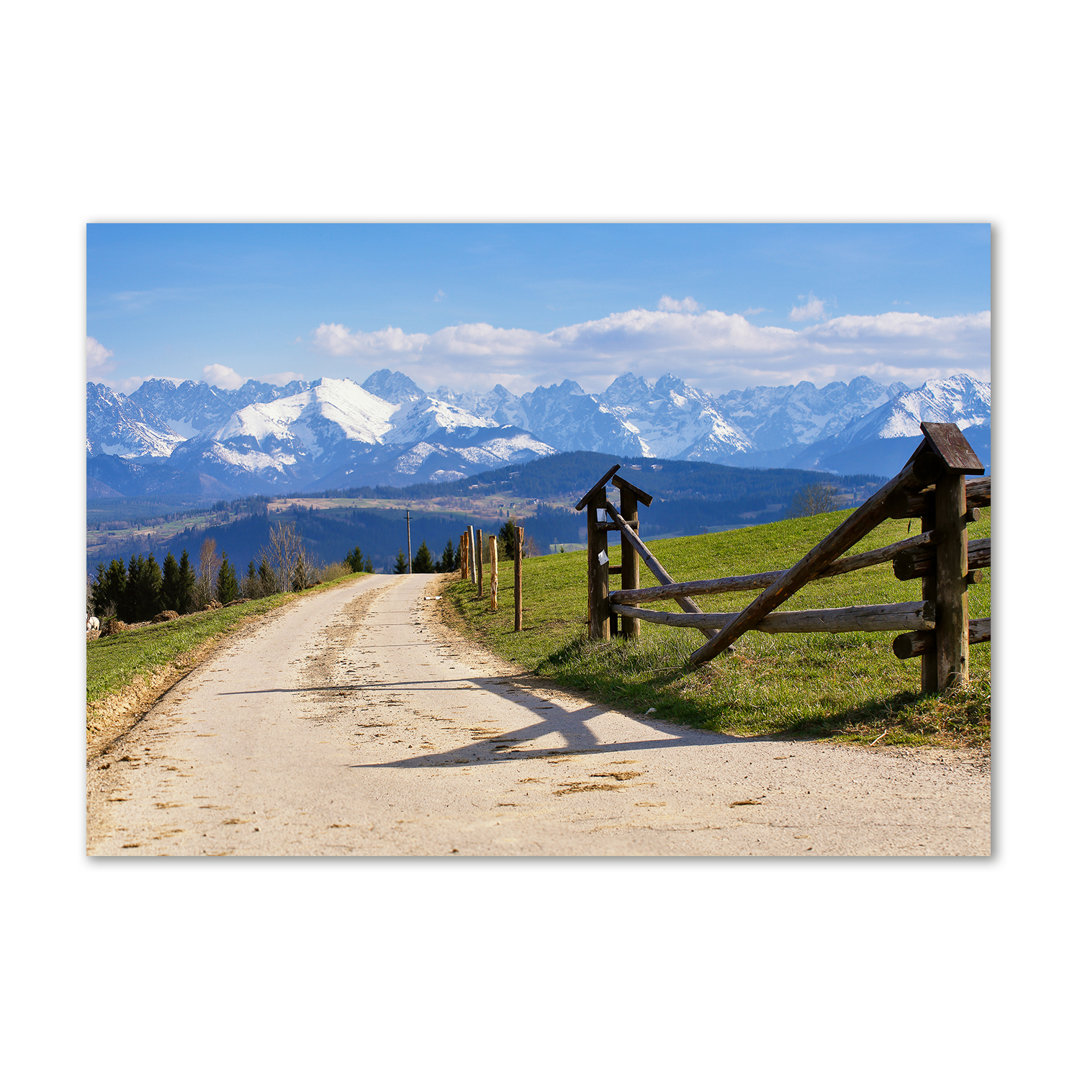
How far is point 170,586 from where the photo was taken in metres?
82.7

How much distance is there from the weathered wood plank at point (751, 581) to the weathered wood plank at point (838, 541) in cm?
12

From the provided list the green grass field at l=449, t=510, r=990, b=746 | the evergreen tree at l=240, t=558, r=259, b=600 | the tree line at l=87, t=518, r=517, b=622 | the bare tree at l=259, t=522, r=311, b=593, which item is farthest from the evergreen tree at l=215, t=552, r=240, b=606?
the green grass field at l=449, t=510, r=990, b=746

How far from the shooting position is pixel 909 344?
9.98 metres

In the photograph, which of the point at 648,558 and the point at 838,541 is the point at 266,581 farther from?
the point at 838,541

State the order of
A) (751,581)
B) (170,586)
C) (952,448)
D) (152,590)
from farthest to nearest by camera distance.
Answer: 1. (170,586)
2. (152,590)
3. (751,581)
4. (952,448)

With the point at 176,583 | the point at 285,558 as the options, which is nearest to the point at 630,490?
the point at 176,583

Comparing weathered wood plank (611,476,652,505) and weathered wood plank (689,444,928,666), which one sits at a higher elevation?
weathered wood plank (611,476,652,505)

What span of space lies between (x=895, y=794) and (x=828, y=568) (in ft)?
7.67

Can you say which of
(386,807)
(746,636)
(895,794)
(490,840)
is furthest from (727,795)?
(746,636)

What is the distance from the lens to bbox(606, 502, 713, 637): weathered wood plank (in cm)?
1040

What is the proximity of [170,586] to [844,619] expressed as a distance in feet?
276

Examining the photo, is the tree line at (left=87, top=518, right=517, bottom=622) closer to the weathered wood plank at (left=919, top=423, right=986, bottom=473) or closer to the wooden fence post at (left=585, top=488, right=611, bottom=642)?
the wooden fence post at (left=585, top=488, right=611, bottom=642)

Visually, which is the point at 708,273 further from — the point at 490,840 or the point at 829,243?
the point at 490,840

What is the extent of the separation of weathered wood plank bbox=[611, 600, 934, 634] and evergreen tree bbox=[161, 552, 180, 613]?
77429 millimetres
